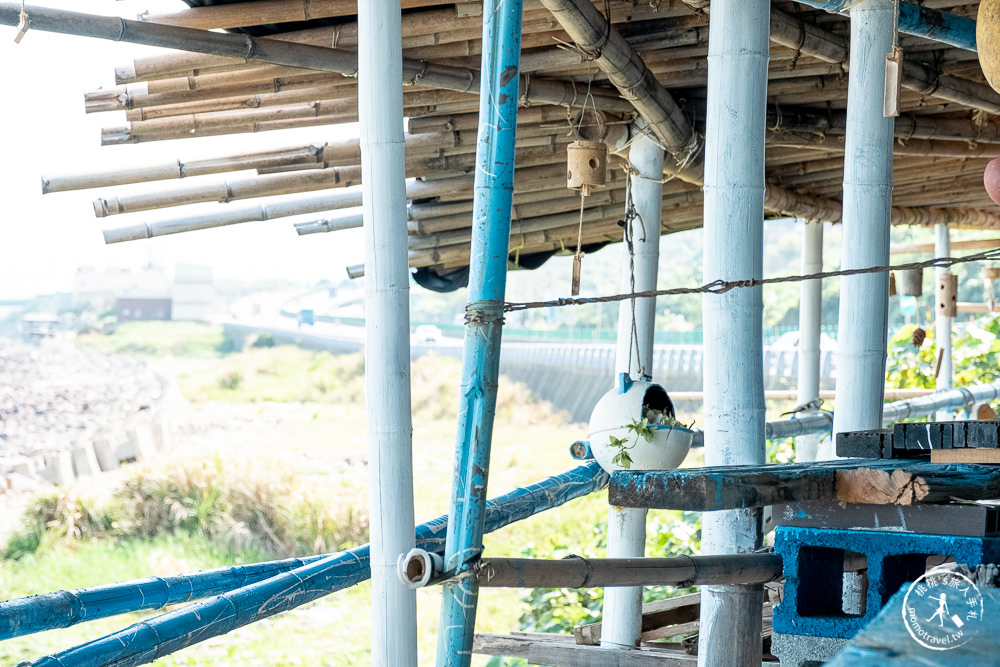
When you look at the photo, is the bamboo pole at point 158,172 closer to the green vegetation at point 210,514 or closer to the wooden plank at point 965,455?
the wooden plank at point 965,455

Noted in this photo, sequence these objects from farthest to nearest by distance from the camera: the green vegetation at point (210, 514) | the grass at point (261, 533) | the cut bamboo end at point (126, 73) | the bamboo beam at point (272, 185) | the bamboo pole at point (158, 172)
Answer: the green vegetation at point (210, 514), the grass at point (261, 533), the bamboo beam at point (272, 185), the bamboo pole at point (158, 172), the cut bamboo end at point (126, 73)

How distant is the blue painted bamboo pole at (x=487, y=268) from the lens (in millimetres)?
1866

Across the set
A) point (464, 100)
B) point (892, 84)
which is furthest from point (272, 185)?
point (892, 84)

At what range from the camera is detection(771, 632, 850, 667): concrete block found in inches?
64.9

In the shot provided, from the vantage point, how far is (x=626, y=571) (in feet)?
6.04

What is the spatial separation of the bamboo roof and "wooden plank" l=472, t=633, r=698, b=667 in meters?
1.89

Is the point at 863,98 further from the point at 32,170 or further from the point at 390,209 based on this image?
the point at 32,170

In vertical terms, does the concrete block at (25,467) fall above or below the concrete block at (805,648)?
below

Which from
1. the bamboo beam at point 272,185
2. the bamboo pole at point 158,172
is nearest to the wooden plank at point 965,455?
the bamboo pole at point 158,172

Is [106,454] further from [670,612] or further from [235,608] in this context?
[235,608]

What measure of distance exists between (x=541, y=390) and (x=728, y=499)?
78.5 feet

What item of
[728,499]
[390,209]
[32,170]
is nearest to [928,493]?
[728,499]

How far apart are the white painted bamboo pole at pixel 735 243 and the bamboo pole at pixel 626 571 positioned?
0.62m

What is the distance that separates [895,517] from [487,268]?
82cm
